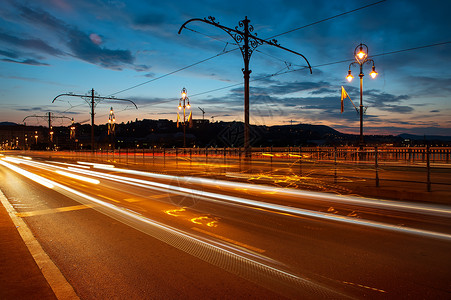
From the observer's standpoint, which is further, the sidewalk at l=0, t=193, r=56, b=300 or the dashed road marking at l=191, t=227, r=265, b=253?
the dashed road marking at l=191, t=227, r=265, b=253

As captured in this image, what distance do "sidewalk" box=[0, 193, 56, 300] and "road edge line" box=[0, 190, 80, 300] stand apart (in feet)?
0.18

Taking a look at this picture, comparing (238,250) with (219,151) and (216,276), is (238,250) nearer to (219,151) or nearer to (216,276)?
(216,276)

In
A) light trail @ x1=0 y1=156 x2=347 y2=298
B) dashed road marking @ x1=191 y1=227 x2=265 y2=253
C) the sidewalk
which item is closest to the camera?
the sidewalk

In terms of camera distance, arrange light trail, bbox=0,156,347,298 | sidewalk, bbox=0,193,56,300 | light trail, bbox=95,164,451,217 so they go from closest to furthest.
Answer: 1. sidewalk, bbox=0,193,56,300
2. light trail, bbox=0,156,347,298
3. light trail, bbox=95,164,451,217

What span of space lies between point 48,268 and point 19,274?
1.19 feet

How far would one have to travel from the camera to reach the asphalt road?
400cm

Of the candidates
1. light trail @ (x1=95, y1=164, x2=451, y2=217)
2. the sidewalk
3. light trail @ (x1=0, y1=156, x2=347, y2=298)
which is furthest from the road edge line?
light trail @ (x1=95, y1=164, x2=451, y2=217)

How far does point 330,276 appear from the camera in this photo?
4.30 meters

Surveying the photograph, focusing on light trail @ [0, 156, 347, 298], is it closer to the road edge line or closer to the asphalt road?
the asphalt road

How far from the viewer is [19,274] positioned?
14.5 feet

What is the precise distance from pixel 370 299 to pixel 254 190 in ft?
31.1

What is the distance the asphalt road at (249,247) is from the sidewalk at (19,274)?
1.17 feet

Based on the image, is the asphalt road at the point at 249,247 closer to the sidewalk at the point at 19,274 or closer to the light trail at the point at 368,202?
the light trail at the point at 368,202

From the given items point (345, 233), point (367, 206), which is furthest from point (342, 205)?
point (345, 233)
